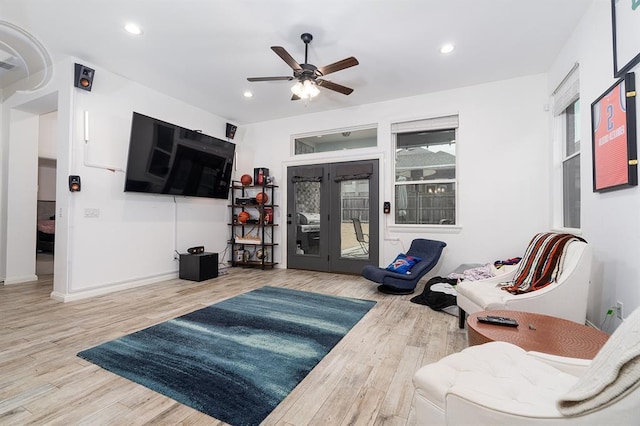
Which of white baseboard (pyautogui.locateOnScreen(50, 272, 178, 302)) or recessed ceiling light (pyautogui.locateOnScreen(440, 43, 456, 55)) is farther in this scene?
white baseboard (pyautogui.locateOnScreen(50, 272, 178, 302))

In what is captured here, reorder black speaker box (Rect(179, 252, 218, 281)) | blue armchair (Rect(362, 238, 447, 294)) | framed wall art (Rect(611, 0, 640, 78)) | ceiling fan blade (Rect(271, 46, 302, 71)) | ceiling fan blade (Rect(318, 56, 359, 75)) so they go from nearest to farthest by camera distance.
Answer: framed wall art (Rect(611, 0, 640, 78)) → ceiling fan blade (Rect(271, 46, 302, 71)) → ceiling fan blade (Rect(318, 56, 359, 75)) → blue armchair (Rect(362, 238, 447, 294)) → black speaker box (Rect(179, 252, 218, 281))

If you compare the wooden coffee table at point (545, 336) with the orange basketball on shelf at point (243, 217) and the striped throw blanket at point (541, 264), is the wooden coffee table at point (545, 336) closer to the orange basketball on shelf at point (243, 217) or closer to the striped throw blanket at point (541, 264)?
the striped throw blanket at point (541, 264)

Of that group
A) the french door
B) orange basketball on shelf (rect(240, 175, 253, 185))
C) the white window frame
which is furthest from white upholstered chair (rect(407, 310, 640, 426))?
orange basketball on shelf (rect(240, 175, 253, 185))

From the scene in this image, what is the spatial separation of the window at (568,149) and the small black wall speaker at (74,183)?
581cm

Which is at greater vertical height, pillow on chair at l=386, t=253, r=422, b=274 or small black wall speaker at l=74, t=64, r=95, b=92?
small black wall speaker at l=74, t=64, r=95, b=92

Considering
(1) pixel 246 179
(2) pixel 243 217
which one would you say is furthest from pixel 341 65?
(2) pixel 243 217

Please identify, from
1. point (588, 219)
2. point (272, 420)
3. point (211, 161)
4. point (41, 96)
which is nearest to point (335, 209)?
point (211, 161)

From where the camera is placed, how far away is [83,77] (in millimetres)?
3637

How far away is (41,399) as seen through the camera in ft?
5.59

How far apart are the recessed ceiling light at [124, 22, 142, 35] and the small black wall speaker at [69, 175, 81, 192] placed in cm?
185

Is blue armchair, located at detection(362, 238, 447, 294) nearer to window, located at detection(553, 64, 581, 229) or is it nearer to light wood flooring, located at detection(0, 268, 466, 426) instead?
light wood flooring, located at detection(0, 268, 466, 426)

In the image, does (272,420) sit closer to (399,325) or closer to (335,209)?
(399,325)

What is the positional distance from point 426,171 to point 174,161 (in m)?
4.02

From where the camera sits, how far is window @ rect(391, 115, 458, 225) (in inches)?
184
